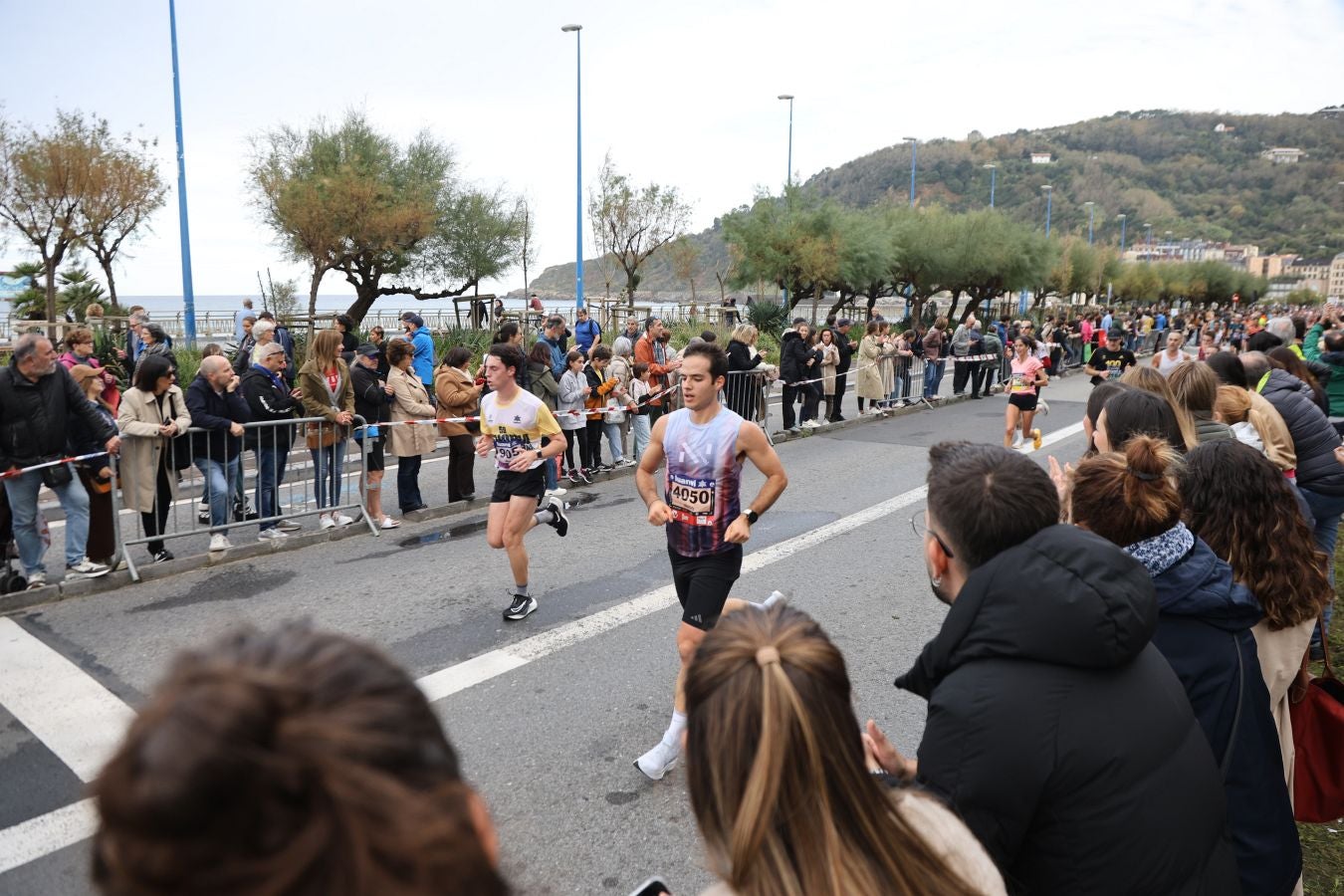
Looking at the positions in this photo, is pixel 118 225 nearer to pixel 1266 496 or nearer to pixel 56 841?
pixel 56 841

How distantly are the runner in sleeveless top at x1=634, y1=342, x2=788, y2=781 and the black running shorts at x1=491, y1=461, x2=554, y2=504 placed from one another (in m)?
1.80

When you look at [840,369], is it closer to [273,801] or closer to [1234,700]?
[1234,700]

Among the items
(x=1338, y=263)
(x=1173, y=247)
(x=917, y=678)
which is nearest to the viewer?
(x=917, y=678)

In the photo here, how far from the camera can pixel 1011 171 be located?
151000mm

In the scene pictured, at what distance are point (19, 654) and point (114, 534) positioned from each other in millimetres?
1718

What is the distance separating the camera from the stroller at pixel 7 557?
678cm

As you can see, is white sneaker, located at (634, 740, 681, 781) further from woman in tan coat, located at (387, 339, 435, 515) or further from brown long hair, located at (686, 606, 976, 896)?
woman in tan coat, located at (387, 339, 435, 515)

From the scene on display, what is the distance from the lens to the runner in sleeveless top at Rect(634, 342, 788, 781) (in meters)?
4.61

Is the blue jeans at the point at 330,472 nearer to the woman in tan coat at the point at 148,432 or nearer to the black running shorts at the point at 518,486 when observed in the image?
the woman in tan coat at the point at 148,432

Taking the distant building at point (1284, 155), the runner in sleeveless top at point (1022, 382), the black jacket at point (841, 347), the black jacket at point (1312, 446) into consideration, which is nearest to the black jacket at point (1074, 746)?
the black jacket at point (1312, 446)

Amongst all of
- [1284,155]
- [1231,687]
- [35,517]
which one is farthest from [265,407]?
[1284,155]

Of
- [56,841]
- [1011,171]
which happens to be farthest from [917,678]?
[1011,171]

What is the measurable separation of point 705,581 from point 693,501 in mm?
406

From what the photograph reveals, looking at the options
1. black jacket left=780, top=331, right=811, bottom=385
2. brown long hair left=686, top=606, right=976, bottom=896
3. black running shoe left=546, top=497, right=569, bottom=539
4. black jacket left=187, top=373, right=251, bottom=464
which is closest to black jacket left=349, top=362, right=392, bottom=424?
black jacket left=187, top=373, right=251, bottom=464
